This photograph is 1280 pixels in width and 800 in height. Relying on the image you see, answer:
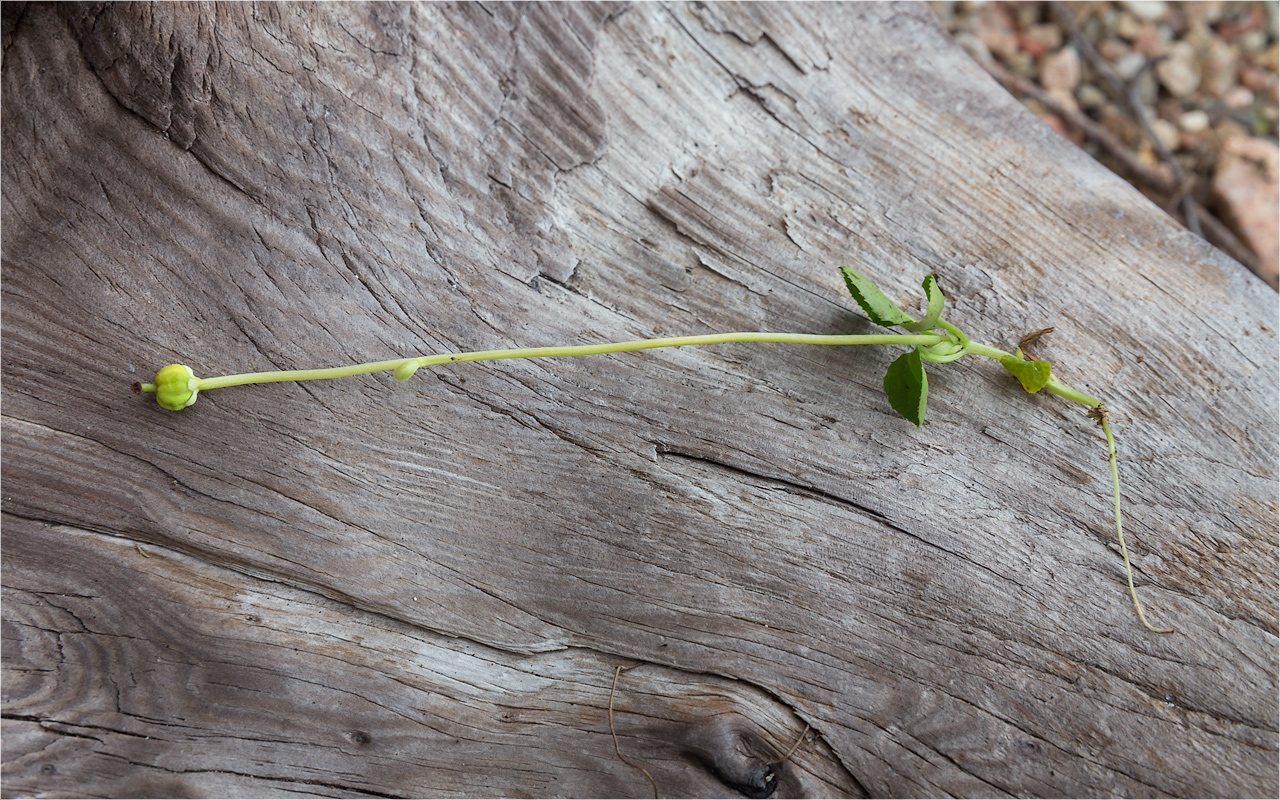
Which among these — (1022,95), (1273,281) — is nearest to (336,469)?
(1022,95)

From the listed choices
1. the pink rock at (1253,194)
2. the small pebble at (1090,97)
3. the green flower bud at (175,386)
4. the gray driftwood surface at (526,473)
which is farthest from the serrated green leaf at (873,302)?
the small pebble at (1090,97)

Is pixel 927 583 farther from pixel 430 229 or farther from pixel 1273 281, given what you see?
pixel 1273 281

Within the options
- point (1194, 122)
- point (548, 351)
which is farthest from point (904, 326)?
point (1194, 122)

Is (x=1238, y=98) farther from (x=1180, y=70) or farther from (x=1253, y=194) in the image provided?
(x=1253, y=194)

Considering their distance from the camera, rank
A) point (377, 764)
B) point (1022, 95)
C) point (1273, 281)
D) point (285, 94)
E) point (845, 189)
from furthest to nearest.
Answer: point (1022, 95)
point (1273, 281)
point (845, 189)
point (285, 94)
point (377, 764)

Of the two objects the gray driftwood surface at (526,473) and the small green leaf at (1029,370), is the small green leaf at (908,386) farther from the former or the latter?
the small green leaf at (1029,370)
